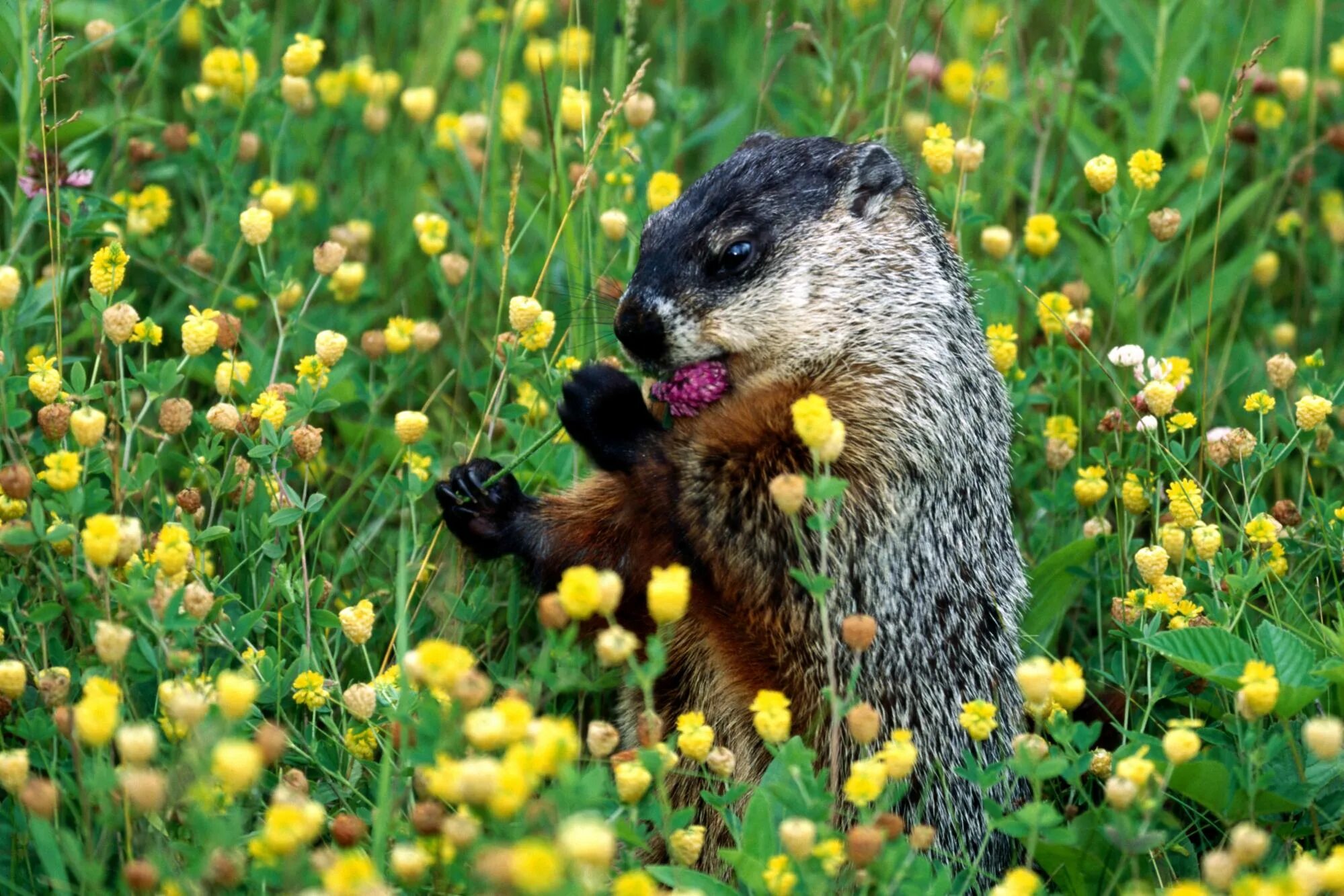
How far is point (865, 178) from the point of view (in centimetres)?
452

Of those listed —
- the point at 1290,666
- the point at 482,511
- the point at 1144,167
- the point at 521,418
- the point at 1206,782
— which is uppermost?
the point at 1144,167

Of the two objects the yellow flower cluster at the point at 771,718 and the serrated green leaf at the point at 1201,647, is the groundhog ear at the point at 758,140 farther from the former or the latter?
the yellow flower cluster at the point at 771,718

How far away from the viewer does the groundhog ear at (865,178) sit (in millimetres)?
Answer: 4508

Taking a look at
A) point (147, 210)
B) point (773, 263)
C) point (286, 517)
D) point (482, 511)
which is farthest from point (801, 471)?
point (147, 210)

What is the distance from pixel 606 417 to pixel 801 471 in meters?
0.63

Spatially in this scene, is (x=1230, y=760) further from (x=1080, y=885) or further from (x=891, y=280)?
(x=891, y=280)

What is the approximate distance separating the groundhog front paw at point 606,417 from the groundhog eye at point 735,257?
42 centimetres

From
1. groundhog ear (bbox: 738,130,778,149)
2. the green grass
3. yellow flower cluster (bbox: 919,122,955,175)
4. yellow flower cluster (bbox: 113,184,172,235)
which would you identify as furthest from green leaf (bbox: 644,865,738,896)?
yellow flower cluster (bbox: 113,184,172,235)

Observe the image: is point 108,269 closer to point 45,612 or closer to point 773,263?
point 45,612

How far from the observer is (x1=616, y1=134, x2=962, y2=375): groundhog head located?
14.1 feet

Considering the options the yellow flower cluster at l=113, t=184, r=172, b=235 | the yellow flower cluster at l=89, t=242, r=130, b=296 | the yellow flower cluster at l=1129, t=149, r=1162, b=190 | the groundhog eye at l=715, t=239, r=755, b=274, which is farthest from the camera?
the yellow flower cluster at l=113, t=184, r=172, b=235

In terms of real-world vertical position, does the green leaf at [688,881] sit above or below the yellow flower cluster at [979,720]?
below

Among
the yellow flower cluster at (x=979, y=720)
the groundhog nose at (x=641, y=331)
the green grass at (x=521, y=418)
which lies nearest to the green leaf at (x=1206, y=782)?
the green grass at (x=521, y=418)

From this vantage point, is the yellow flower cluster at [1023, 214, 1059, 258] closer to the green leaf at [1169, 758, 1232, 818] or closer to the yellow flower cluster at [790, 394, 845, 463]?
the green leaf at [1169, 758, 1232, 818]
